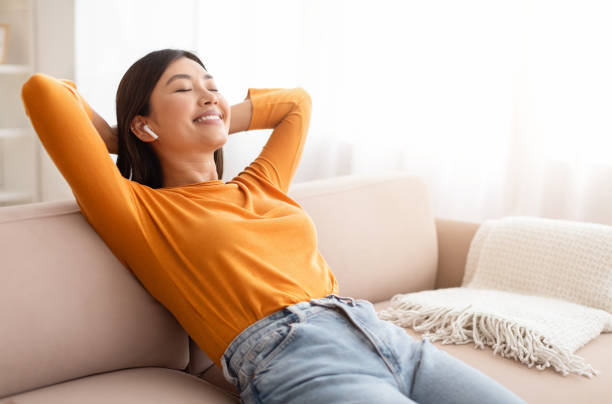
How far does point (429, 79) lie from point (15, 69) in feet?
6.75

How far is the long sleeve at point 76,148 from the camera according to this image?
1.24 meters

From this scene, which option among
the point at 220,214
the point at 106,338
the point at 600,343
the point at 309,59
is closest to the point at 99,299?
the point at 106,338

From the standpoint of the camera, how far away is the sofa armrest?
209 cm

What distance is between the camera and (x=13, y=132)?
323cm

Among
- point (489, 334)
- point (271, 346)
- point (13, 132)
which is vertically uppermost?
point (13, 132)

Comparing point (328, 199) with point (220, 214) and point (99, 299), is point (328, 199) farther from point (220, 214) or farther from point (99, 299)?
point (99, 299)

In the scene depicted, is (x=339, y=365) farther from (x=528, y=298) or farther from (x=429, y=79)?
(x=429, y=79)

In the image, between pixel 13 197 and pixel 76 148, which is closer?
pixel 76 148

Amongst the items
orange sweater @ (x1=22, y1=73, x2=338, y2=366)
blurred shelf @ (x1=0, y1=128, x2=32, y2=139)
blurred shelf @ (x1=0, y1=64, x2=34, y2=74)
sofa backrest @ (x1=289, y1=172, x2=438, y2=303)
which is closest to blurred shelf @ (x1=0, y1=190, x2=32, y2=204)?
blurred shelf @ (x1=0, y1=128, x2=32, y2=139)

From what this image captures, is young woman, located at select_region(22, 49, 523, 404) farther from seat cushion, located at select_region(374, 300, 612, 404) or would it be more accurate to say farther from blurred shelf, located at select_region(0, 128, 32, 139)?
blurred shelf, located at select_region(0, 128, 32, 139)

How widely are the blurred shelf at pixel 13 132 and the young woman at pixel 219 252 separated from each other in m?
2.02

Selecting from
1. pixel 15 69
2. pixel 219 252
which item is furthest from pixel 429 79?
pixel 15 69

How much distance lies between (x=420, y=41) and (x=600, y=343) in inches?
66.1

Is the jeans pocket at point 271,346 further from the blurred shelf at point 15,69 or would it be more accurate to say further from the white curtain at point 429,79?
the blurred shelf at point 15,69
